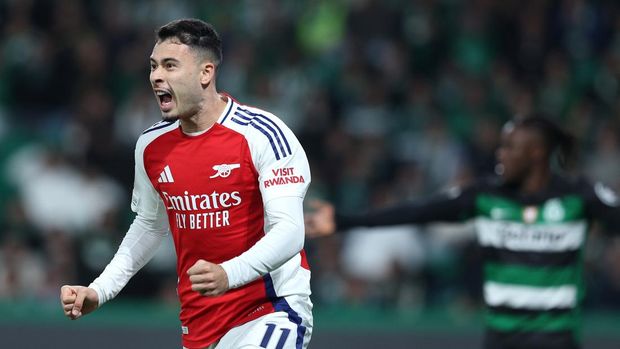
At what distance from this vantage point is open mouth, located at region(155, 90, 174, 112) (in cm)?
492

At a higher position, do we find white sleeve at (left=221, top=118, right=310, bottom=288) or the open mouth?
the open mouth

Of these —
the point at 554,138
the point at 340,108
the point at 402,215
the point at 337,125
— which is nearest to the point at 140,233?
→ the point at 402,215

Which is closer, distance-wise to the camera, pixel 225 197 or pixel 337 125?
pixel 225 197

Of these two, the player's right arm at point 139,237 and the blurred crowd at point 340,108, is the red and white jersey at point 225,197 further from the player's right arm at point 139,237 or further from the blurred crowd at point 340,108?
the blurred crowd at point 340,108

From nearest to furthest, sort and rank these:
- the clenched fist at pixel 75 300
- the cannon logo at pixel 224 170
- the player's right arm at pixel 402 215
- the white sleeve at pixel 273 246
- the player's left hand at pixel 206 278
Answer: the player's left hand at pixel 206 278
the white sleeve at pixel 273 246
the clenched fist at pixel 75 300
the cannon logo at pixel 224 170
the player's right arm at pixel 402 215

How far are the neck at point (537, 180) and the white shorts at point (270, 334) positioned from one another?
5.63 feet

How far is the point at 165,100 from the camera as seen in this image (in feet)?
16.2

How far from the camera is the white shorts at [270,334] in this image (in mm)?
4949

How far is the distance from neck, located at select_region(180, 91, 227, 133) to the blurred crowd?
5077mm

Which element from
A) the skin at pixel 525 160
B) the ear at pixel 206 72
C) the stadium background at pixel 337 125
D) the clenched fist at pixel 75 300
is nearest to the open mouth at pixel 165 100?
the ear at pixel 206 72

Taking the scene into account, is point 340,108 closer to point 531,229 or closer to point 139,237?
point 531,229

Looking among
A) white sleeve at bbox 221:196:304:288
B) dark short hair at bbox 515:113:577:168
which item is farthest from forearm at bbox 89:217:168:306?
dark short hair at bbox 515:113:577:168

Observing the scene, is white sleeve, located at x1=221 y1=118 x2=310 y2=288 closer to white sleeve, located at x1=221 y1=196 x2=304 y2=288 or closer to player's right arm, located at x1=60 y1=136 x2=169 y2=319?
white sleeve, located at x1=221 y1=196 x2=304 y2=288

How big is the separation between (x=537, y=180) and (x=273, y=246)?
2.08 m
